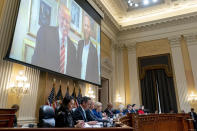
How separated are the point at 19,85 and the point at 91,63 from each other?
125 inches

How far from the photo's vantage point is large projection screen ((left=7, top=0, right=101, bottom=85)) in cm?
369

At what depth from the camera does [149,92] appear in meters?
9.32

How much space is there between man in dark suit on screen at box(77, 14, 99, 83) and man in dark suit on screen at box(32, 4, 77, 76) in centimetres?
38

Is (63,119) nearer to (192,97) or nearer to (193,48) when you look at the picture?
(192,97)

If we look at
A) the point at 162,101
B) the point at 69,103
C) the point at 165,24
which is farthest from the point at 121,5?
the point at 69,103

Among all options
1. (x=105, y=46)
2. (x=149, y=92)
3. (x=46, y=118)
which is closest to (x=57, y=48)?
(x=46, y=118)

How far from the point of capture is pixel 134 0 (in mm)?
9266

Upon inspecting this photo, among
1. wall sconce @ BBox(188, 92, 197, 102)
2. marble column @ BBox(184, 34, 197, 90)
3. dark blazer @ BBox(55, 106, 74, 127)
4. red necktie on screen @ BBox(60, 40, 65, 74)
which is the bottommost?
dark blazer @ BBox(55, 106, 74, 127)

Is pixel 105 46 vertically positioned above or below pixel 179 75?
above

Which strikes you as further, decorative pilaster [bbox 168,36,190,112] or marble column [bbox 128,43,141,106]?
marble column [bbox 128,43,141,106]

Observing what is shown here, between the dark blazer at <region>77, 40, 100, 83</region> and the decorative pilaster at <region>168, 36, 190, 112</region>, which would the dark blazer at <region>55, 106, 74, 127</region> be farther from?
the decorative pilaster at <region>168, 36, 190, 112</region>

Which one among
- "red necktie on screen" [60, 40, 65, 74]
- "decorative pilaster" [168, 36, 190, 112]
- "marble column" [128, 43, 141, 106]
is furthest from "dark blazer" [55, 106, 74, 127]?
"decorative pilaster" [168, 36, 190, 112]

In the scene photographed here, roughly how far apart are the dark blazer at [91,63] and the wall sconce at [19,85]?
1973 millimetres

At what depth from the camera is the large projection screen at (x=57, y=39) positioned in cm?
369
